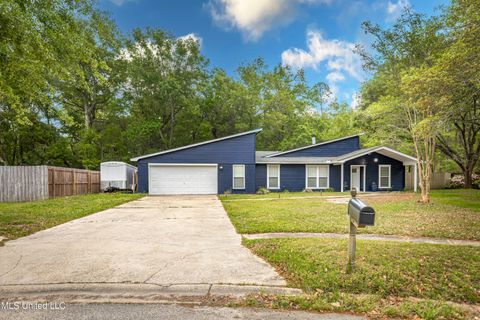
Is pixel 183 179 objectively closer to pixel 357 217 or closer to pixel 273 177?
pixel 273 177

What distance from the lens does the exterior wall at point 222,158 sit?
1856 centimetres

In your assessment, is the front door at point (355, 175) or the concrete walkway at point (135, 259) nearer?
the concrete walkway at point (135, 259)

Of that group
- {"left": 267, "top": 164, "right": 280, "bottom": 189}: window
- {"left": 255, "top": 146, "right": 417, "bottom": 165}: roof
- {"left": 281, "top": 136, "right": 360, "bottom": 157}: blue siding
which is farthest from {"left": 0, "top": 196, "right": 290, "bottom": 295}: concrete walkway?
{"left": 281, "top": 136, "right": 360, "bottom": 157}: blue siding

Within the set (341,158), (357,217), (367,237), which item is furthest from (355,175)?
(357,217)

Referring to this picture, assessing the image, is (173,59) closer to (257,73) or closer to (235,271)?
(257,73)

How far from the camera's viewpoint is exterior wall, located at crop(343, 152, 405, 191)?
20.1m

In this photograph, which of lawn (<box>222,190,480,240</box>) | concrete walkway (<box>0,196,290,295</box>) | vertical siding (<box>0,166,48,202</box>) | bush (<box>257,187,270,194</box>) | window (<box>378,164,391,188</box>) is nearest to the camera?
concrete walkway (<box>0,196,290,295</box>)

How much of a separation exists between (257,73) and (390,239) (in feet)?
100

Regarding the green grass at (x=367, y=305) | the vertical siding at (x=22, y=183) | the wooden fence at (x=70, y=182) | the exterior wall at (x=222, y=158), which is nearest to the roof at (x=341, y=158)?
the exterior wall at (x=222, y=158)

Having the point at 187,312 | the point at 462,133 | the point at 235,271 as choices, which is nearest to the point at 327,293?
the point at 235,271

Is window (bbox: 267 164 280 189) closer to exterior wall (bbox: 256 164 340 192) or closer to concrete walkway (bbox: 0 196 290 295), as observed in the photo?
exterior wall (bbox: 256 164 340 192)

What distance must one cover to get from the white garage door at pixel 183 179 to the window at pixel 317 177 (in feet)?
22.0

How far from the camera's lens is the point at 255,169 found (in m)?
19.3

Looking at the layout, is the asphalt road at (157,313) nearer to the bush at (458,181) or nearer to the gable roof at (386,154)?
the gable roof at (386,154)
